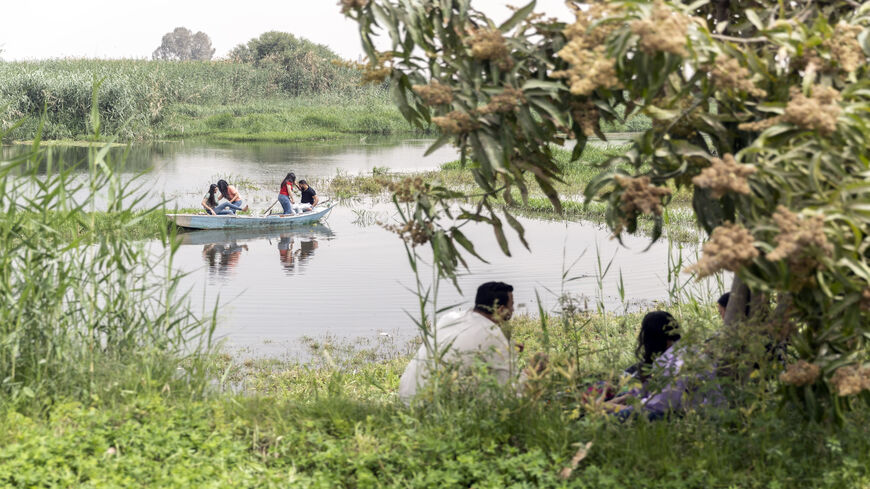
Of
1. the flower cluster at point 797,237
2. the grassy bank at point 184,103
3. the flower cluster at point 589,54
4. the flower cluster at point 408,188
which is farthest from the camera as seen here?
the grassy bank at point 184,103

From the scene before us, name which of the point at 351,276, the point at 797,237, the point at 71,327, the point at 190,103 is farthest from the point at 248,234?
the point at 190,103

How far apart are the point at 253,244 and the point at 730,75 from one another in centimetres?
1572

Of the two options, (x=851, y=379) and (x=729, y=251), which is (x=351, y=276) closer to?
(x=851, y=379)

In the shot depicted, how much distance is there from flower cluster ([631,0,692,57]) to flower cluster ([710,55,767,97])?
26 centimetres

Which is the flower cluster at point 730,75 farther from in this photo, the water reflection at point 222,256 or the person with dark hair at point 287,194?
the person with dark hair at point 287,194

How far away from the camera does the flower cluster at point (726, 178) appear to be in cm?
351

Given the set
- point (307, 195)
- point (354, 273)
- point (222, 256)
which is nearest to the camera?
point (354, 273)

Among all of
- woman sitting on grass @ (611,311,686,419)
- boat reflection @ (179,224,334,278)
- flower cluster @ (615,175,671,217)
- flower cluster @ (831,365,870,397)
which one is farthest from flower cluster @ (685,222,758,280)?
boat reflection @ (179,224,334,278)

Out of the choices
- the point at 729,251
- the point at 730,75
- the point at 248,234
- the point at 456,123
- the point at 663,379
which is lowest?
the point at 248,234

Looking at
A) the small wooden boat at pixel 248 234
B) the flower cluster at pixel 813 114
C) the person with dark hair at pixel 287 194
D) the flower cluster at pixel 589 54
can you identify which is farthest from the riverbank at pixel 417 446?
the person with dark hair at pixel 287 194

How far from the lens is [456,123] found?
4336 mm

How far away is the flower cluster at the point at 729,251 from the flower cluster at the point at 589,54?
763 millimetres

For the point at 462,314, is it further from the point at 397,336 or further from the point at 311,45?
the point at 311,45

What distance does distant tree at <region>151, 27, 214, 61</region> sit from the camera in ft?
393
